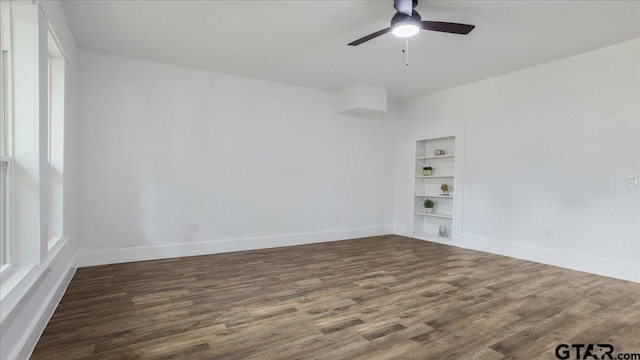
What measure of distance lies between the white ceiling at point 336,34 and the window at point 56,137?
532 mm

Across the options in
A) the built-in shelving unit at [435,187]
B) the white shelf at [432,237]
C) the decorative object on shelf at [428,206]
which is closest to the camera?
the white shelf at [432,237]

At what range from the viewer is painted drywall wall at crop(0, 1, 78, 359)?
5.68 ft

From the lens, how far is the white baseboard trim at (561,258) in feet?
11.8

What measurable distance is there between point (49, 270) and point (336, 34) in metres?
3.37

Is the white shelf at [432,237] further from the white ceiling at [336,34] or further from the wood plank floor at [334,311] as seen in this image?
the white ceiling at [336,34]

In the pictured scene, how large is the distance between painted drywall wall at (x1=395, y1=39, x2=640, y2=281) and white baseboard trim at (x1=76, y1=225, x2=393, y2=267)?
7.54 ft

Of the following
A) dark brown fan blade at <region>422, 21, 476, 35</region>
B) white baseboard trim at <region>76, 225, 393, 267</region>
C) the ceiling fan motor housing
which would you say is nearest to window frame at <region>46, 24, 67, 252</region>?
white baseboard trim at <region>76, 225, 393, 267</region>

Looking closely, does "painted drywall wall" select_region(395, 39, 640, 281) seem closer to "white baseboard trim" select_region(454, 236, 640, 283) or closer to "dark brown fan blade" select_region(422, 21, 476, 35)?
"white baseboard trim" select_region(454, 236, 640, 283)

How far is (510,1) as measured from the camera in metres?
2.78

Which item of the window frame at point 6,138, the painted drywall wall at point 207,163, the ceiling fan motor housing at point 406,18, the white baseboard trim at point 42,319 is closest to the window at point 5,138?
the window frame at point 6,138

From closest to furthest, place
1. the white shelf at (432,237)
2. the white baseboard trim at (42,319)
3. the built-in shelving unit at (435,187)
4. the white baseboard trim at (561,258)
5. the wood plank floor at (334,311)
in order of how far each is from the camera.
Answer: the white baseboard trim at (42,319)
the wood plank floor at (334,311)
the white baseboard trim at (561,258)
the white shelf at (432,237)
the built-in shelving unit at (435,187)

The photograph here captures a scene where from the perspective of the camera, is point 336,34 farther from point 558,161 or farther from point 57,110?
point 558,161

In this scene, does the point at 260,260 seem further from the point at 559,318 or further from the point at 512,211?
the point at 512,211

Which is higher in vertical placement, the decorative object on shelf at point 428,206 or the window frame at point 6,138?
the window frame at point 6,138
